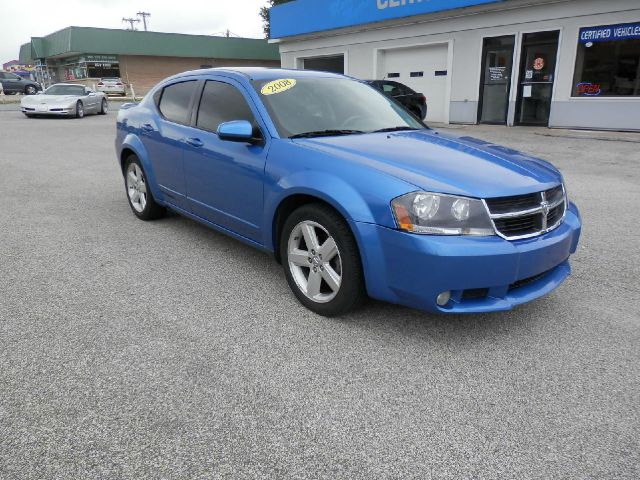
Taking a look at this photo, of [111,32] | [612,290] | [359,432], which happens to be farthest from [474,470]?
[111,32]

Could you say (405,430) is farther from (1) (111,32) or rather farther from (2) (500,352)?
(1) (111,32)

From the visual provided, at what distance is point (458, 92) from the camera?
1596 centimetres

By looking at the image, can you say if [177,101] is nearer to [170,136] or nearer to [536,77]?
[170,136]

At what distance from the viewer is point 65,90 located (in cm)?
1955

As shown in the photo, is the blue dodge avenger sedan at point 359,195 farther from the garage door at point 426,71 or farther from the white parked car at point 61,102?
the white parked car at point 61,102

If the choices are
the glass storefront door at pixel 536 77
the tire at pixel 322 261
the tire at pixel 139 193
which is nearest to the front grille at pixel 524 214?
the tire at pixel 322 261

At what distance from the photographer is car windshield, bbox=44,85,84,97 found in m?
19.3

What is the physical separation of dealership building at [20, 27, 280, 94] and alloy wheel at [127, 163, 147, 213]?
134ft

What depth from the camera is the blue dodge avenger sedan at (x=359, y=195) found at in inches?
108

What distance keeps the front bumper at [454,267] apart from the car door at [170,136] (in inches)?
88.6

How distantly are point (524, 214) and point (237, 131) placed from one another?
196 cm

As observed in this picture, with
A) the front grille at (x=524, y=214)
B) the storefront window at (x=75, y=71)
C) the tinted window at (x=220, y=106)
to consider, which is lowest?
the front grille at (x=524, y=214)

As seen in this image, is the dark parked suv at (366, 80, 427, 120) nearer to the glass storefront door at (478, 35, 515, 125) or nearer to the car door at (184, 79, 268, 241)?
the glass storefront door at (478, 35, 515, 125)

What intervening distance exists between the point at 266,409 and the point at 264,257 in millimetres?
2164
